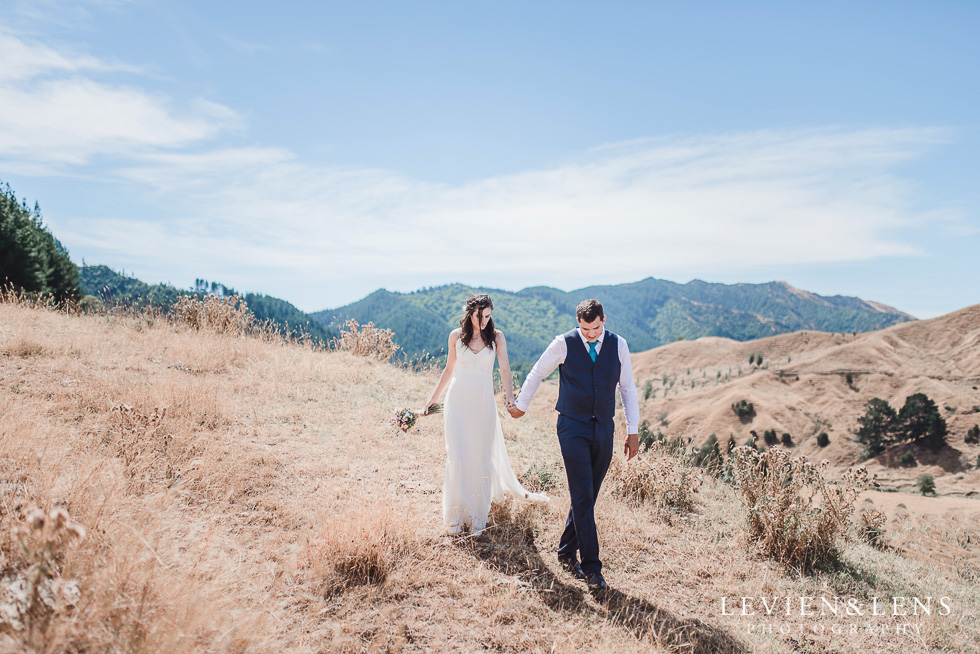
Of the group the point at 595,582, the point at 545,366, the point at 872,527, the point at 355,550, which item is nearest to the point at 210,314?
the point at 355,550

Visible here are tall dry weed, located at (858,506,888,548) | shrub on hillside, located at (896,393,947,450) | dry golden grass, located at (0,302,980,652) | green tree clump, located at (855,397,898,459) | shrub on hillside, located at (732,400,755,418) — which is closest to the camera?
dry golden grass, located at (0,302,980,652)

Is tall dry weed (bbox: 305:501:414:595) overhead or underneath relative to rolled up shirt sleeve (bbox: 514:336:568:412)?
underneath

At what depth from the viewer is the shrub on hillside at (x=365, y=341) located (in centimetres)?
1280

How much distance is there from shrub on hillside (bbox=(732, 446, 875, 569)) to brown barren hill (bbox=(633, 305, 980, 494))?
26.4 m

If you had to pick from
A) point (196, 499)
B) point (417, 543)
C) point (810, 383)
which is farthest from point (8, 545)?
point (810, 383)

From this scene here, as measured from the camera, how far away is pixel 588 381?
12.0ft

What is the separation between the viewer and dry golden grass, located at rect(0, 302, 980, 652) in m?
2.54

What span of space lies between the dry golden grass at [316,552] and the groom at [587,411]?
0.53 m

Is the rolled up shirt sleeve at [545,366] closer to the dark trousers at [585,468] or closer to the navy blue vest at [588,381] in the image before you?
the navy blue vest at [588,381]

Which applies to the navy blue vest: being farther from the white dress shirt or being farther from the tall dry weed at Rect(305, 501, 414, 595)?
the tall dry weed at Rect(305, 501, 414, 595)

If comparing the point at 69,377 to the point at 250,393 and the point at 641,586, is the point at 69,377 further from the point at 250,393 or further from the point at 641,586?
the point at 641,586

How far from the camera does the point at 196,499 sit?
4320 mm

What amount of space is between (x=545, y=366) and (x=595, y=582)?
1.76 metres

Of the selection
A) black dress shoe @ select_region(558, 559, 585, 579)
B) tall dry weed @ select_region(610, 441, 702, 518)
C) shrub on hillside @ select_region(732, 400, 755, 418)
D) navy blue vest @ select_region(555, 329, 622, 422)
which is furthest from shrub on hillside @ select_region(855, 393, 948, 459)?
navy blue vest @ select_region(555, 329, 622, 422)
